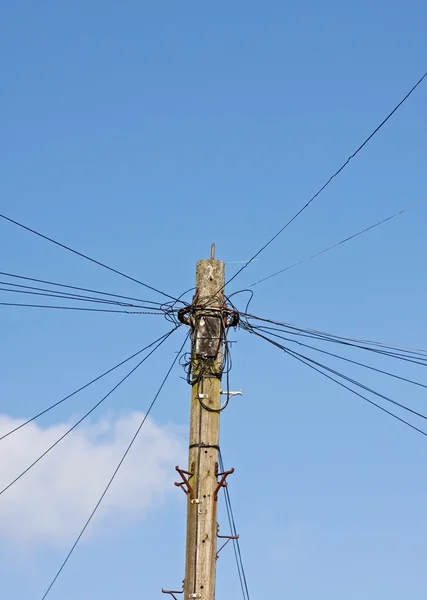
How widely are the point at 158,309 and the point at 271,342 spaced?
4.52 ft

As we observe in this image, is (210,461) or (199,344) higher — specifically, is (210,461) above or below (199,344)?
below

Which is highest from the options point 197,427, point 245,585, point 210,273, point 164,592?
point 210,273

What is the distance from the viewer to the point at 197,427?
9.40 m

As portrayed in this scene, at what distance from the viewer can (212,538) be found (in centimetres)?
891

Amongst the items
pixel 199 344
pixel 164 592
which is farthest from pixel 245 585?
pixel 199 344

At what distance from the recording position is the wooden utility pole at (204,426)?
28.9 feet

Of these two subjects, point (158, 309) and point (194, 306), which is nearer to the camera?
point (194, 306)

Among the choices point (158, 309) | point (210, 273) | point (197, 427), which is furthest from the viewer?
point (158, 309)

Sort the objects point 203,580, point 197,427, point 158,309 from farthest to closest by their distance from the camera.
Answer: point 158,309 < point 197,427 < point 203,580

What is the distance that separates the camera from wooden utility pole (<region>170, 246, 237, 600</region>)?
28.9 ft

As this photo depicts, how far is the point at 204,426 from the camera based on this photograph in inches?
370

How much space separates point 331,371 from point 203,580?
3344mm

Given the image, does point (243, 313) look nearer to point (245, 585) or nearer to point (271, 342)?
point (271, 342)

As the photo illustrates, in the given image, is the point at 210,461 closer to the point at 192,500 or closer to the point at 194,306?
the point at 192,500
